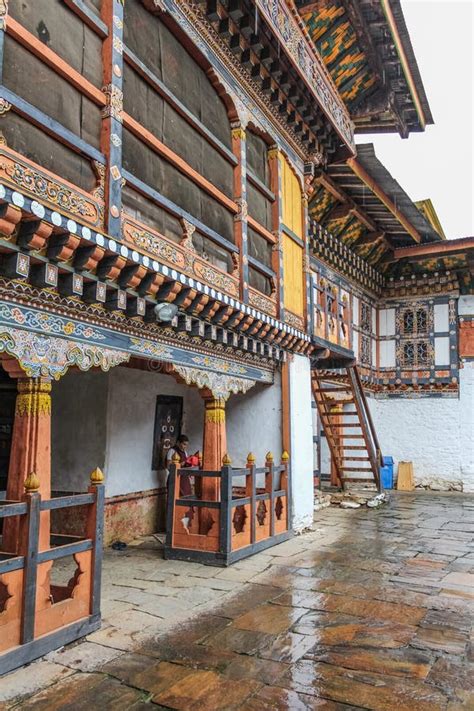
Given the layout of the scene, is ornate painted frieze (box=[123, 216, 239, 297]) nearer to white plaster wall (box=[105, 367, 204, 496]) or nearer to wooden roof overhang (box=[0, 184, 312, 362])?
wooden roof overhang (box=[0, 184, 312, 362])

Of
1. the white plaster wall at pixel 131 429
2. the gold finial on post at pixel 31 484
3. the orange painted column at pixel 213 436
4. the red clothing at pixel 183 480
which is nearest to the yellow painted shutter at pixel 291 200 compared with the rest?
the white plaster wall at pixel 131 429

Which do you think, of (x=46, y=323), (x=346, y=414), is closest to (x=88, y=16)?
(x=46, y=323)

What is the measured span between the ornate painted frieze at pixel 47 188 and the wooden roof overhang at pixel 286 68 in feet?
10.6

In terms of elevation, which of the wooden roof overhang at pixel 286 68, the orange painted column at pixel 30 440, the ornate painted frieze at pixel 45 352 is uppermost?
the wooden roof overhang at pixel 286 68

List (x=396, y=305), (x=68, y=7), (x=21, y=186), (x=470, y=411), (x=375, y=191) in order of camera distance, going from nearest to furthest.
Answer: (x=21, y=186), (x=68, y=7), (x=375, y=191), (x=470, y=411), (x=396, y=305)

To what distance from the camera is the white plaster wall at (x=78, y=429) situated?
7488 mm

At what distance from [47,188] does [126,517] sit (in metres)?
4.82

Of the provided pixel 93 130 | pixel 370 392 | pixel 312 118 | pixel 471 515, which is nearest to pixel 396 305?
pixel 370 392

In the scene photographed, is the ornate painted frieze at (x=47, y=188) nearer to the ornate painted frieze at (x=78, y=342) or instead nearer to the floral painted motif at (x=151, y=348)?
the ornate painted frieze at (x=78, y=342)

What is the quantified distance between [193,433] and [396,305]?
30.7 ft

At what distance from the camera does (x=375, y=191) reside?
39.1 feet

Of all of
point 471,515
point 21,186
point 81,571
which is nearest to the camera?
point 21,186

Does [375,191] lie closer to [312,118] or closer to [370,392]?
[312,118]

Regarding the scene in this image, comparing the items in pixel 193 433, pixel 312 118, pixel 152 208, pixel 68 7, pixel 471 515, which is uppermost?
pixel 312 118
